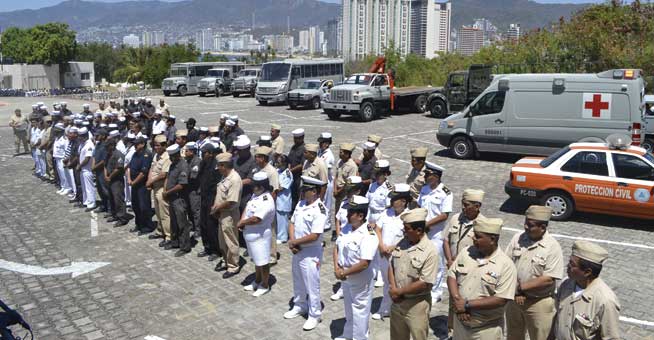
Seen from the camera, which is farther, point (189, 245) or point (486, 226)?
point (189, 245)

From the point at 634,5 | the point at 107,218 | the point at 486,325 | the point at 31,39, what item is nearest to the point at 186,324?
the point at 486,325

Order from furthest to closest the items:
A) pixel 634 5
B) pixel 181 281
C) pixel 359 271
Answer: pixel 634 5
pixel 181 281
pixel 359 271

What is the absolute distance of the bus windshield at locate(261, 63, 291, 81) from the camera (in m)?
30.3

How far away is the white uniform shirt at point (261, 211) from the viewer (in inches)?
263

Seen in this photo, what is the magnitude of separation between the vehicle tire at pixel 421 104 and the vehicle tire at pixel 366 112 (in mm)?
3483

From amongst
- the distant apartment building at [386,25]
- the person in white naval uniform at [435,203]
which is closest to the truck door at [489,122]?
the person in white naval uniform at [435,203]

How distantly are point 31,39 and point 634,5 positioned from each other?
60.9m

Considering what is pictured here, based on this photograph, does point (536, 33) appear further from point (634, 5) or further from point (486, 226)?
point (486, 226)

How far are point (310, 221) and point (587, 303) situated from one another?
2902mm

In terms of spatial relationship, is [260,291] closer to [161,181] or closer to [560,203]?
[161,181]

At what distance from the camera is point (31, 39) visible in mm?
63750

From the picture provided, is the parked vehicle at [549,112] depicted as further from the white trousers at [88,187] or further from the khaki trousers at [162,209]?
the white trousers at [88,187]

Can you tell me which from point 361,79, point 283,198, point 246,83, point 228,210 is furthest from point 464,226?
point 246,83

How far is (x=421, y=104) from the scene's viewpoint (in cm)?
2653
